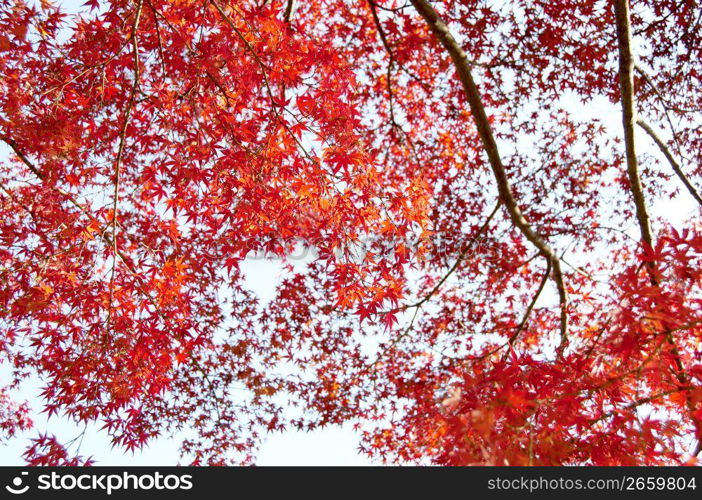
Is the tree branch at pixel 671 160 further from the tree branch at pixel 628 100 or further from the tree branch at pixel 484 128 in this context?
the tree branch at pixel 484 128

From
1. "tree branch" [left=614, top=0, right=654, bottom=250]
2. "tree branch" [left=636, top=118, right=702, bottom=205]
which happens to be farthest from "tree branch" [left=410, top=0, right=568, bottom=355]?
"tree branch" [left=636, top=118, right=702, bottom=205]

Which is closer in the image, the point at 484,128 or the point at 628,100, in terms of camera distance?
the point at 628,100

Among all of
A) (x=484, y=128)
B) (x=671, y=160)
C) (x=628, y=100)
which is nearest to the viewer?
(x=628, y=100)

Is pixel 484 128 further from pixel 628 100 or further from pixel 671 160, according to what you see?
pixel 671 160

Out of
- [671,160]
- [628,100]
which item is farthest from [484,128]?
[671,160]

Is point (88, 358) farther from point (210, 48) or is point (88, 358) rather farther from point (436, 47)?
point (436, 47)

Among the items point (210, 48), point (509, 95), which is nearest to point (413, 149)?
point (509, 95)

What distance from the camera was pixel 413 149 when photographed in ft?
24.1

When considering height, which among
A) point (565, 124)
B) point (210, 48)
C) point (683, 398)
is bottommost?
point (683, 398)

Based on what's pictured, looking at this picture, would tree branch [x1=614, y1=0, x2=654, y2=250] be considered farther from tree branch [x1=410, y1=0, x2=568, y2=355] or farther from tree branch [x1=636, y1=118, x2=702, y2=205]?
tree branch [x1=410, y1=0, x2=568, y2=355]

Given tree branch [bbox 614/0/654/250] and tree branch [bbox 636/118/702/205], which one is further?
tree branch [bbox 636/118/702/205]

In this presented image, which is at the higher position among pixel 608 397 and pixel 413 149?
pixel 413 149

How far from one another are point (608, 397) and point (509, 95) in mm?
5717

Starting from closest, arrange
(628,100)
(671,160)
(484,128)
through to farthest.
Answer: (628,100), (484,128), (671,160)
